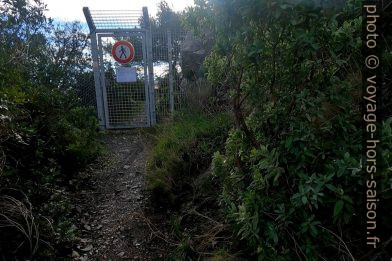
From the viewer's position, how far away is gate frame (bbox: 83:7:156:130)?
18.1ft

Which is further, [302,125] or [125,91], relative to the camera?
[125,91]

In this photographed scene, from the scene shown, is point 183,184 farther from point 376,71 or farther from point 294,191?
point 376,71

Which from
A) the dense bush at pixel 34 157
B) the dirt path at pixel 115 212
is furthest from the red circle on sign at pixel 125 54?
the dirt path at pixel 115 212

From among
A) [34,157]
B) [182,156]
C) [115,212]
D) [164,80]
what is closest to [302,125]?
[182,156]

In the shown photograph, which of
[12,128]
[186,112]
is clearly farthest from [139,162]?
[12,128]

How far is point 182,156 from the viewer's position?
118 inches

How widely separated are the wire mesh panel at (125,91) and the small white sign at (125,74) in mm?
41

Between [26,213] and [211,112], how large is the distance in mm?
2564

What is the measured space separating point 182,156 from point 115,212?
81 cm

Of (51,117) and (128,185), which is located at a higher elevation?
(51,117)

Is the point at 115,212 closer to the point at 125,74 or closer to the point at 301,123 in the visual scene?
the point at 301,123

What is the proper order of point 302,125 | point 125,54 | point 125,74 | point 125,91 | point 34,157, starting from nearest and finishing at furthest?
1. point 302,125
2. point 34,157
3. point 125,54
4. point 125,74
5. point 125,91

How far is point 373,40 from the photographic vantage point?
1.48 metres

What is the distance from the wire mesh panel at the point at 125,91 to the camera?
573cm
